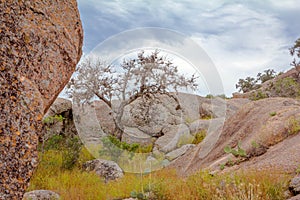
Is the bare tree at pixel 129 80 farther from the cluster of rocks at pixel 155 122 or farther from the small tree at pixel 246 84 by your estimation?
the small tree at pixel 246 84

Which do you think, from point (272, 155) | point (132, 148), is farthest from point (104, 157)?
point (272, 155)

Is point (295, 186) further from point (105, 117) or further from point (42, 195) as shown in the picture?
point (105, 117)

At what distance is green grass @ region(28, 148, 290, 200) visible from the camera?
14.1 feet

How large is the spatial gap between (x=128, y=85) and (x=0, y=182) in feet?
31.3

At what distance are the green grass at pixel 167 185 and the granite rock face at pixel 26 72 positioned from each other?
2362 millimetres

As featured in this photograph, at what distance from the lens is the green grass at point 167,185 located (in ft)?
14.1

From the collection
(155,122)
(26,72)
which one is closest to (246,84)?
(155,122)

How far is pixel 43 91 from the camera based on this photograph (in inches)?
126

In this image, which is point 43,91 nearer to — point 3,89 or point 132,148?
point 3,89

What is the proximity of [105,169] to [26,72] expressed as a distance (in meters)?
7.15

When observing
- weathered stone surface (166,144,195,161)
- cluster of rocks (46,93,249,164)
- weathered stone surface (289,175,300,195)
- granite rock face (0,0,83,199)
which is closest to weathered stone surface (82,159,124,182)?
cluster of rocks (46,93,249,164)

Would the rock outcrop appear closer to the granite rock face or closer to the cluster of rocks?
the cluster of rocks

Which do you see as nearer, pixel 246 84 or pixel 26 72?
pixel 26 72

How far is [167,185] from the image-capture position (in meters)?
5.66
